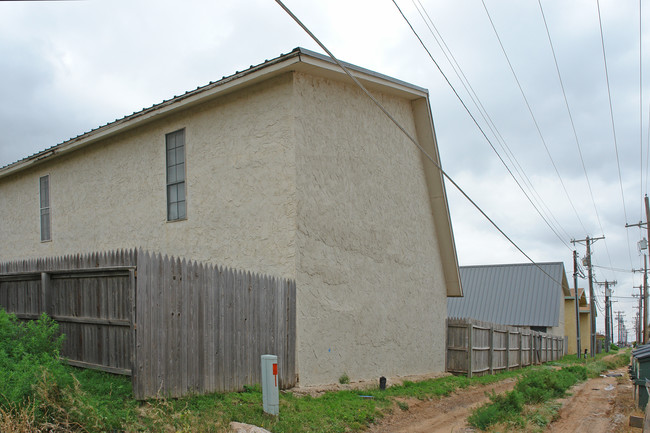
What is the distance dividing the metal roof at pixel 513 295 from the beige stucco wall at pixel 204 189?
28212 millimetres

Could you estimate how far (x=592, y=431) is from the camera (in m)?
9.51

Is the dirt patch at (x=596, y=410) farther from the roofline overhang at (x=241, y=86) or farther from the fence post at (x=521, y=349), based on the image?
the roofline overhang at (x=241, y=86)

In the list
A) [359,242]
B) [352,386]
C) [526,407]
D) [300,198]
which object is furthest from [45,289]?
[526,407]

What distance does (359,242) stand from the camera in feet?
41.4

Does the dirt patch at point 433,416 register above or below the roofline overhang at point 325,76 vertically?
below

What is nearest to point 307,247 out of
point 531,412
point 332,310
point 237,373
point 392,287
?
point 332,310

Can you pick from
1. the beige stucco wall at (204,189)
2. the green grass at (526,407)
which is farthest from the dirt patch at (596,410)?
the beige stucco wall at (204,189)

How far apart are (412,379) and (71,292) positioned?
891 cm

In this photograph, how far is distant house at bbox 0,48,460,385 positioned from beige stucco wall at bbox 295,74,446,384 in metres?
0.04

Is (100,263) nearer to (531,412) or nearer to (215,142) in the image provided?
(215,142)

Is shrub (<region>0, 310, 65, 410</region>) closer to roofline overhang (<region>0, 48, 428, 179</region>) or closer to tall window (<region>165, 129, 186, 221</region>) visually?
tall window (<region>165, 129, 186, 221</region>)

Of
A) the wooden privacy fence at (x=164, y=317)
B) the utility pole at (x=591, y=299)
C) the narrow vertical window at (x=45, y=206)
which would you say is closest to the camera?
the wooden privacy fence at (x=164, y=317)

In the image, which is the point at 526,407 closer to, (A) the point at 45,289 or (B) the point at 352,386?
(B) the point at 352,386

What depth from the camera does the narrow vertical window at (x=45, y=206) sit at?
664 inches
